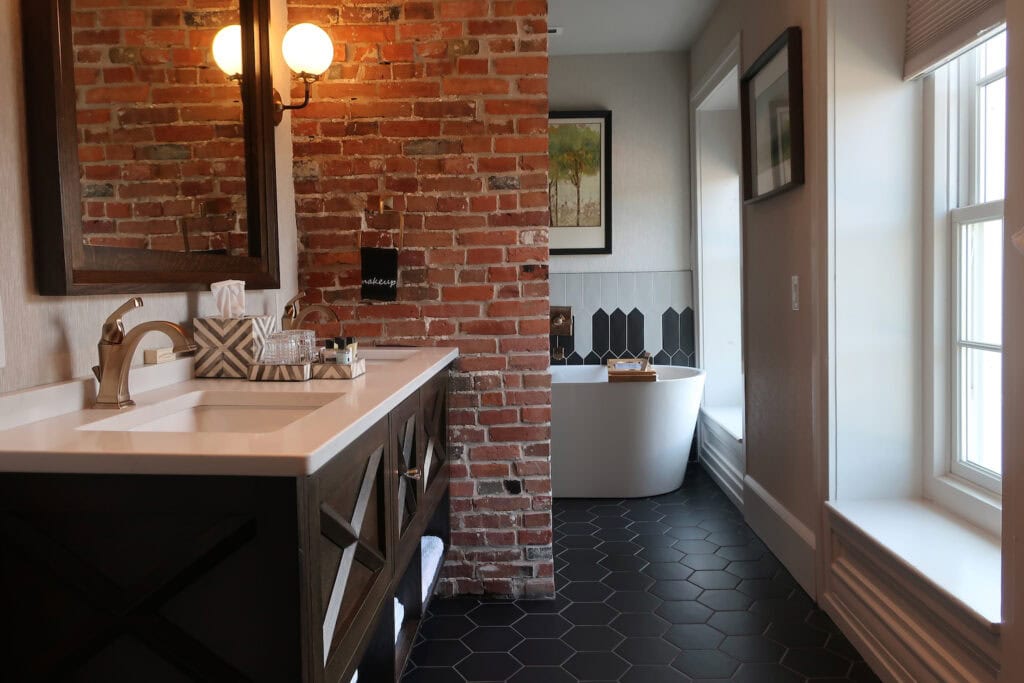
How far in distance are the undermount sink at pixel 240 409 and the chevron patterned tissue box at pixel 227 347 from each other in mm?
239

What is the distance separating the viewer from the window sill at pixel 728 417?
13.5ft

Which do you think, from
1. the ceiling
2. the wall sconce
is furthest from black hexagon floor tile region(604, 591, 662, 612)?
the ceiling

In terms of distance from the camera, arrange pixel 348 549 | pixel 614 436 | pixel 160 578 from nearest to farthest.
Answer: pixel 160 578, pixel 348 549, pixel 614 436

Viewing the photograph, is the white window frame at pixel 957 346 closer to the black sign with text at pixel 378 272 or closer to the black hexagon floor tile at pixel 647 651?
the black hexagon floor tile at pixel 647 651

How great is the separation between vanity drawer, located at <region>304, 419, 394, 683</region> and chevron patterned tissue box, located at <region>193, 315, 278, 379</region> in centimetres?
56

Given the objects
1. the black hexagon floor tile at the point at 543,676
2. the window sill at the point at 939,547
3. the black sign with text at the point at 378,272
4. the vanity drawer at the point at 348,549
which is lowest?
the black hexagon floor tile at the point at 543,676

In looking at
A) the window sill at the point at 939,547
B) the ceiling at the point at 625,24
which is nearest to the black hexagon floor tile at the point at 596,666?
the window sill at the point at 939,547

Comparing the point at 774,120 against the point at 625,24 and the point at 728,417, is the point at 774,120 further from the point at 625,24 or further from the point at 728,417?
the point at 728,417

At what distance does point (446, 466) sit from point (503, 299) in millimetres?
615

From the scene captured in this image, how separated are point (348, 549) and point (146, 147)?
3.38ft

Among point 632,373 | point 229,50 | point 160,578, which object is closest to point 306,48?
point 229,50

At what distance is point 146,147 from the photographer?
1.78 m

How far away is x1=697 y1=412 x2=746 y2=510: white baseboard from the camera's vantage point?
155 inches

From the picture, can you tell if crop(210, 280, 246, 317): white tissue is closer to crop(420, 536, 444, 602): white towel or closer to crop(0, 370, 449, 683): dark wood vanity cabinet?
crop(420, 536, 444, 602): white towel
